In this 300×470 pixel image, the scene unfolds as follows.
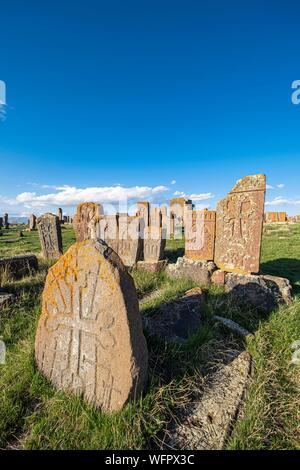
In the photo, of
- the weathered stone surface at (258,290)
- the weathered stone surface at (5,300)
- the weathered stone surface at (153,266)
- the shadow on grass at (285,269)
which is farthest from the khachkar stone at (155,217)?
the weathered stone surface at (5,300)

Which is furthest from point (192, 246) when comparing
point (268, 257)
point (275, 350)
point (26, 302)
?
point (268, 257)

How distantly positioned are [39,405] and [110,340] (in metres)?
0.85

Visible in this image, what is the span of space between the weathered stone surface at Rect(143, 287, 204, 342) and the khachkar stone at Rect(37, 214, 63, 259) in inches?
214

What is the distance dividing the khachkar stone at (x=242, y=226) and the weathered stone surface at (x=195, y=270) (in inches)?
14.3

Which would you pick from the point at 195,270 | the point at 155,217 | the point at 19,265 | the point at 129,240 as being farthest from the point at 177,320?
the point at 155,217

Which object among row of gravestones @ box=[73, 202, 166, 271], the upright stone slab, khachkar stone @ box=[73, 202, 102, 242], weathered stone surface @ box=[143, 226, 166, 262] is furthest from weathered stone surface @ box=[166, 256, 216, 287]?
the upright stone slab

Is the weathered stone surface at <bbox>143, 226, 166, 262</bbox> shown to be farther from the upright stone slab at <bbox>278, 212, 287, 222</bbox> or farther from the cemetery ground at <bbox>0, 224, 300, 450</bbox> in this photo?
the upright stone slab at <bbox>278, 212, 287, 222</bbox>

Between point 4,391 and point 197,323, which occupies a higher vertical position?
point 197,323

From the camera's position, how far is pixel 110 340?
182 centimetres

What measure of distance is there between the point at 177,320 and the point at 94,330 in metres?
1.34

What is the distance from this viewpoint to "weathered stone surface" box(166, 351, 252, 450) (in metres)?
1.65

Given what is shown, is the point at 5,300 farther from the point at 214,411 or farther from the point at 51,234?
the point at 51,234

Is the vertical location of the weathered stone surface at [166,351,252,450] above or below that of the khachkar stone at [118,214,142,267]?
below
